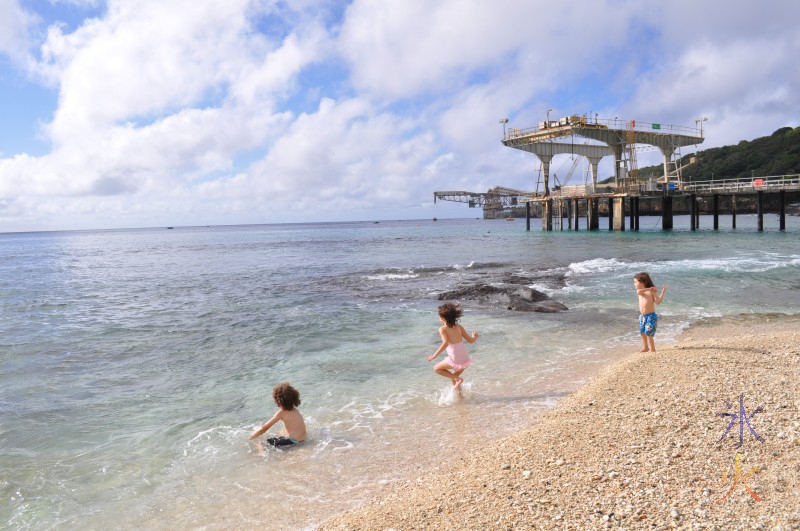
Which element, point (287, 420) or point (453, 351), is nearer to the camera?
point (287, 420)

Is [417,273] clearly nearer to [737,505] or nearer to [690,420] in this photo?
[690,420]

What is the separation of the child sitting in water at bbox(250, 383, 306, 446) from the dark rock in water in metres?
9.53

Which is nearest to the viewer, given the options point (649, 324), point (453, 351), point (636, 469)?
point (636, 469)

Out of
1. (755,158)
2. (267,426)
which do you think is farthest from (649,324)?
(755,158)

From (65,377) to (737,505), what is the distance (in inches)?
441

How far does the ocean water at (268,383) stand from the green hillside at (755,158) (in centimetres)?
9652

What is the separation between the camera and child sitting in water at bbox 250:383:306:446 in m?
6.54

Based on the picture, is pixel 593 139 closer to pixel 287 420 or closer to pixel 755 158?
pixel 287 420

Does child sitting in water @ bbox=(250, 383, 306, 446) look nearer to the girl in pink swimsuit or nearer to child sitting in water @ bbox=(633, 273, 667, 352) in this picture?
the girl in pink swimsuit

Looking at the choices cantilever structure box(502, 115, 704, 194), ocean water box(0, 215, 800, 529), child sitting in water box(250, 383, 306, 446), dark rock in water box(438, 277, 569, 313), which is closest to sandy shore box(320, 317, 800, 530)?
ocean water box(0, 215, 800, 529)

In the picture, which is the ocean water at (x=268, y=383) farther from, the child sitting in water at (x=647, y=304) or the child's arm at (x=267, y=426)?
the child sitting in water at (x=647, y=304)

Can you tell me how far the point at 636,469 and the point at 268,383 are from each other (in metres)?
6.56

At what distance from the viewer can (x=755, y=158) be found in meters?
109

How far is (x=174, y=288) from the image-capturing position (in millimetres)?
23906
